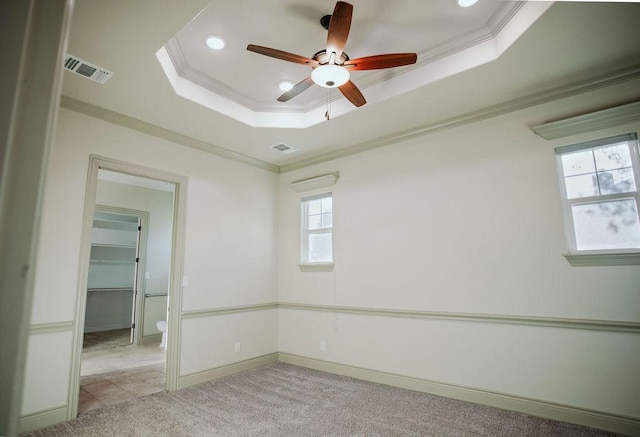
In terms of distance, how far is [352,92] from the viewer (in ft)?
9.13

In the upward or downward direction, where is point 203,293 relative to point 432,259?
downward

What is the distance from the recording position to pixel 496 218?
10.5 feet

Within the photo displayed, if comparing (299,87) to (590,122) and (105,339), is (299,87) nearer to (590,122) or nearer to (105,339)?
(590,122)

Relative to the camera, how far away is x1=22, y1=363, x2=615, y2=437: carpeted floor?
104 inches

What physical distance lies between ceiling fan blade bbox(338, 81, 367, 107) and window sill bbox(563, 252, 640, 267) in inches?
86.3

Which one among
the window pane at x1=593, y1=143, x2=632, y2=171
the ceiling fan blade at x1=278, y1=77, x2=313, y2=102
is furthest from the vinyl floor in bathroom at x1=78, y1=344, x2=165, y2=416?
the window pane at x1=593, y1=143, x2=632, y2=171

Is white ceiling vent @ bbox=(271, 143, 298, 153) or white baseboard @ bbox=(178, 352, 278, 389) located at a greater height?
white ceiling vent @ bbox=(271, 143, 298, 153)

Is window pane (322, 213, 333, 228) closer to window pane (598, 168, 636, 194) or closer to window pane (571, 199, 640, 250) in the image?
window pane (571, 199, 640, 250)

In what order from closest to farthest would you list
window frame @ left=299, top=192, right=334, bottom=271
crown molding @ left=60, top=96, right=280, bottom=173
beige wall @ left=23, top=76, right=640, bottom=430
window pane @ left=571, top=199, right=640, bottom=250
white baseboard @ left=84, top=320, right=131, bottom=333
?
A: 1. window pane @ left=571, top=199, right=640, bottom=250
2. beige wall @ left=23, top=76, right=640, bottom=430
3. crown molding @ left=60, top=96, right=280, bottom=173
4. window frame @ left=299, top=192, right=334, bottom=271
5. white baseboard @ left=84, top=320, right=131, bottom=333

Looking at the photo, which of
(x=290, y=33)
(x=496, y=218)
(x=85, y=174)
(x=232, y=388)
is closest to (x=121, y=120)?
(x=85, y=174)

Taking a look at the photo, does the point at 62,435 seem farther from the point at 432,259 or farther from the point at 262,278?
the point at 432,259

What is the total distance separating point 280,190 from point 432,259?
2.52 metres

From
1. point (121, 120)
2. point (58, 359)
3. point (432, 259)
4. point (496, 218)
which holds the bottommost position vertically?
point (58, 359)

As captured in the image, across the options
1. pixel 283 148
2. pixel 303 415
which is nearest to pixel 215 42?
pixel 283 148
